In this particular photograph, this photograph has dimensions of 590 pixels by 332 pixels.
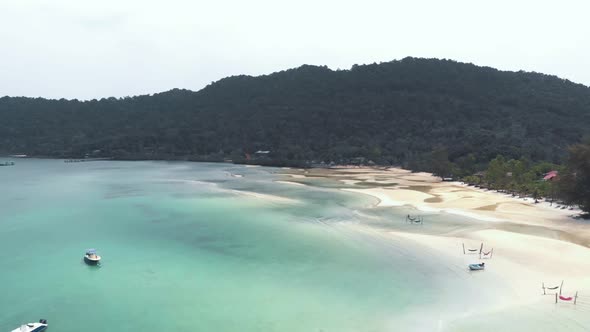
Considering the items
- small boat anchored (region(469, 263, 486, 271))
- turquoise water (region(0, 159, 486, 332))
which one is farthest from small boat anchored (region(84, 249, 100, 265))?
small boat anchored (region(469, 263, 486, 271))

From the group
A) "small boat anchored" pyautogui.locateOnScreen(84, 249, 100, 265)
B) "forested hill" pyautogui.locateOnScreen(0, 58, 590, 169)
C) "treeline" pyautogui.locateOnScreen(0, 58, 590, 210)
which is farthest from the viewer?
"forested hill" pyautogui.locateOnScreen(0, 58, 590, 169)

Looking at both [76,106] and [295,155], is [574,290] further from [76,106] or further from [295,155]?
[76,106]

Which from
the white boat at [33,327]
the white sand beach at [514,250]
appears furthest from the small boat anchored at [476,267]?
the white boat at [33,327]

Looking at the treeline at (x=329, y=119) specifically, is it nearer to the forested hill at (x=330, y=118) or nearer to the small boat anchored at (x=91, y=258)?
the forested hill at (x=330, y=118)

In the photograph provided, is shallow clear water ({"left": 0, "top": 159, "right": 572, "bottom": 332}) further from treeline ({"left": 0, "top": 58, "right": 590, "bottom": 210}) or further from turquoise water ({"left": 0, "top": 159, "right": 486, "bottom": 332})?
treeline ({"left": 0, "top": 58, "right": 590, "bottom": 210})

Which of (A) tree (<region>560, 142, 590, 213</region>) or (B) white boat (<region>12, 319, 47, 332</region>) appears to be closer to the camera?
(B) white boat (<region>12, 319, 47, 332</region>)
